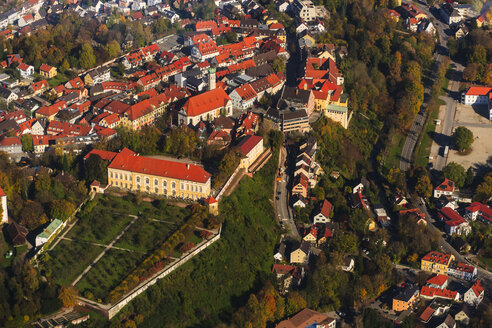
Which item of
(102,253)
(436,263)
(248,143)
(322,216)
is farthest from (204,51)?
(436,263)

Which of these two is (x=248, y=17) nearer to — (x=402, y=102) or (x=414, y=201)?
(x=402, y=102)

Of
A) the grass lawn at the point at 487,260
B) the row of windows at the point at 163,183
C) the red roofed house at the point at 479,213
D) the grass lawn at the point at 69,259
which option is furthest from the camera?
the red roofed house at the point at 479,213

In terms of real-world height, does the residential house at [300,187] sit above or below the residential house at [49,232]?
below

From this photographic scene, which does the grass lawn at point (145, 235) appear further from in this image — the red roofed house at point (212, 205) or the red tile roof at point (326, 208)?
the red tile roof at point (326, 208)

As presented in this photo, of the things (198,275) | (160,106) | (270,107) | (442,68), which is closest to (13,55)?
(160,106)

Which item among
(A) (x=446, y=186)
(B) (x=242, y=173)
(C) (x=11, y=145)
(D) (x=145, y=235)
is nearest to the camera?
(D) (x=145, y=235)

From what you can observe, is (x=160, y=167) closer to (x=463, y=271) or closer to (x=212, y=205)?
(x=212, y=205)

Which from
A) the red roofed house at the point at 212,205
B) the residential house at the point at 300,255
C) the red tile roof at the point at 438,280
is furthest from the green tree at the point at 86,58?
the red tile roof at the point at 438,280
